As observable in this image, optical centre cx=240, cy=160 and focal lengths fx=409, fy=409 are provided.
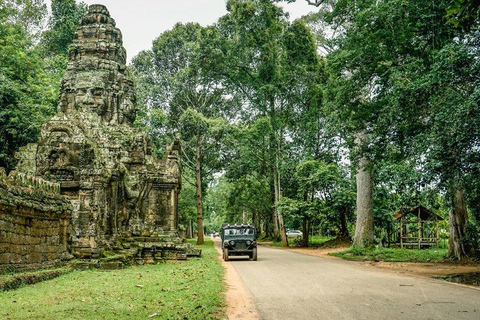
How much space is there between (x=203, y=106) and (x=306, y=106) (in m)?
8.28

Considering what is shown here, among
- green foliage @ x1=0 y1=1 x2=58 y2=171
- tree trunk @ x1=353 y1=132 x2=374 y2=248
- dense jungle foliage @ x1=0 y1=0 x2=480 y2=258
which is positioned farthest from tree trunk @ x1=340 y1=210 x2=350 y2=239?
green foliage @ x1=0 y1=1 x2=58 y2=171

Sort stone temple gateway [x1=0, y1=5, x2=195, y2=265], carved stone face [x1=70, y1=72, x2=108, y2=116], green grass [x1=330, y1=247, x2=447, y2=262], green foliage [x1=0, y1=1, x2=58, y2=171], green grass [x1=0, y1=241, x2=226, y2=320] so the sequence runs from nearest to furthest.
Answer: green grass [x1=0, y1=241, x2=226, y2=320] → stone temple gateway [x1=0, y1=5, x2=195, y2=265] → carved stone face [x1=70, y1=72, x2=108, y2=116] → green grass [x1=330, y1=247, x2=447, y2=262] → green foliage [x1=0, y1=1, x2=58, y2=171]

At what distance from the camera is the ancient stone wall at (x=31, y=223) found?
317 inches

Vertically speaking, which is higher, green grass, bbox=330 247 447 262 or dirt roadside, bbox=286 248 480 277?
dirt roadside, bbox=286 248 480 277

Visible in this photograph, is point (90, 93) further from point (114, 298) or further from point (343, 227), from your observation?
point (343, 227)

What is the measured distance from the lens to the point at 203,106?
3328 cm

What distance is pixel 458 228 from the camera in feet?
56.9

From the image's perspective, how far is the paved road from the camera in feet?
22.3

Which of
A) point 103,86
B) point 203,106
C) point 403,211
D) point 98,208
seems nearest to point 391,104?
point 98,208

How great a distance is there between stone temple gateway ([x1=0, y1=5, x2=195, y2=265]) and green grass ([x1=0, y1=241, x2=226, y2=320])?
255 centimetres

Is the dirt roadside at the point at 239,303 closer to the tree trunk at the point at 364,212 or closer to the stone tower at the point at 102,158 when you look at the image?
the stone tower at the point at 102,158

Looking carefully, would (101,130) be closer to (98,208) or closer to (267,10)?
(98,208)

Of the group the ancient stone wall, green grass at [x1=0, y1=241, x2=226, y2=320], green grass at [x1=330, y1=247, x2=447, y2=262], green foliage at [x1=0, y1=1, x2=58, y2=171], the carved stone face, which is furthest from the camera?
green foliage at [x1=0, y1=1, x2=58, y2=171]

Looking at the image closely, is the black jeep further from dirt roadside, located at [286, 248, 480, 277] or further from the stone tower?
dirt roadside, located at [286, 248, 480, 277]
